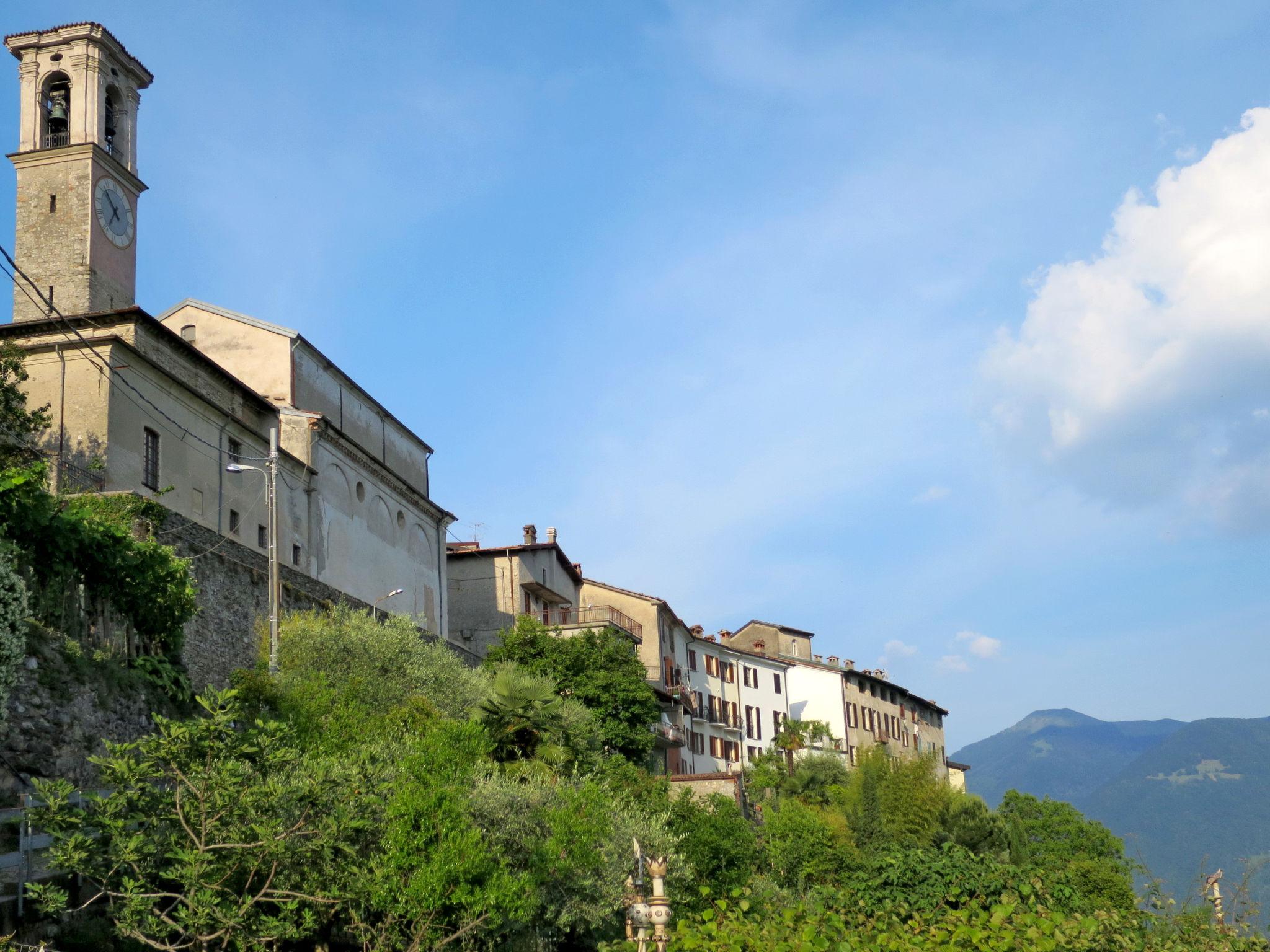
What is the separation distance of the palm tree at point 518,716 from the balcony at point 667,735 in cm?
2663

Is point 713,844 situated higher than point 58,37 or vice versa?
point 58,37

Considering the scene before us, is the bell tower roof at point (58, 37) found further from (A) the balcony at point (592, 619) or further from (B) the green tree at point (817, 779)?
(B) the green tree at point (817, 779)

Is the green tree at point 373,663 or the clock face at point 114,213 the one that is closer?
the green tree at point 373,663

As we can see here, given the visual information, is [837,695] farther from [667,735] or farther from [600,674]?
[600,674]

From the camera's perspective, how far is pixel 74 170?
40562 mm

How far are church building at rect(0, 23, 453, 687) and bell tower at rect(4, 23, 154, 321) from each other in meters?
0.05

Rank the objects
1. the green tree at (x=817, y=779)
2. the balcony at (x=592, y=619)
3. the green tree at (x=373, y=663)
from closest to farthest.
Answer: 1. the green tree at (x=373, y=663)
2. the green tree at (x=817, y=779)
3. the balcony at (x=592, y=619)

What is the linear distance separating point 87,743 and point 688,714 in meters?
47.5

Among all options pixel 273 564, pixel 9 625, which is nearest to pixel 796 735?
pixel 273 564

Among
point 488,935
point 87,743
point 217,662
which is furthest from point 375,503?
point 488,935

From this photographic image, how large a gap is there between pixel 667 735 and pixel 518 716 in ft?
101

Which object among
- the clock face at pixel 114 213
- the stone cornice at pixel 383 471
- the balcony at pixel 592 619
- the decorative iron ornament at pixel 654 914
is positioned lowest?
the decorative iron ornament at pixel 654 914

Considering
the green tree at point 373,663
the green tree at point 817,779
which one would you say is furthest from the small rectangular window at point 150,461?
the green tree at point 817,779

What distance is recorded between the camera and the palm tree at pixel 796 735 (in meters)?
71.3
